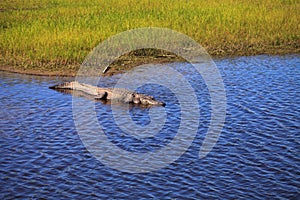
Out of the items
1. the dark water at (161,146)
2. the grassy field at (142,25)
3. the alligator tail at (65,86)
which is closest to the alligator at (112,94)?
the alligator tail at (65,86)

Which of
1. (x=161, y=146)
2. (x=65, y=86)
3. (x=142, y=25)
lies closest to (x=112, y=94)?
(x=65, y=86)

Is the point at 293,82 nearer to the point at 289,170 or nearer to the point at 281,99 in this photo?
the point at 281,99

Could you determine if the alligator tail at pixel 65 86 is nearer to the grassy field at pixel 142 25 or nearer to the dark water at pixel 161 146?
the dark water at pixel 161 146

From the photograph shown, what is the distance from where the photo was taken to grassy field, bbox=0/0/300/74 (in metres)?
15.5

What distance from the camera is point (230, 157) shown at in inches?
335

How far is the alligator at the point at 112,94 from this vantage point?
37.7 ft

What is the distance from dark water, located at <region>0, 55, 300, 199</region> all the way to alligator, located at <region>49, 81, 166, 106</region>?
36cm

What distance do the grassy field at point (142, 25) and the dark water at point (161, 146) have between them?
2.32 metres

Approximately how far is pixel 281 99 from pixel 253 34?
6683 millimetres

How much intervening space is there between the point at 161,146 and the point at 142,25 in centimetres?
918

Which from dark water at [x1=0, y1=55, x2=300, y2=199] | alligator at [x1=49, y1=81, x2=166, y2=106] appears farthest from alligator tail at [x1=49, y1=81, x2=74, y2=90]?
dark water at [x1=0, y1=55, x2=300, y2=199]

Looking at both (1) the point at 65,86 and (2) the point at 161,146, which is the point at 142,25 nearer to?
(1) the point at 65,86

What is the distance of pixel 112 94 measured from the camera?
1197 cm

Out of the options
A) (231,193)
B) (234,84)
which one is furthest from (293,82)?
(231,193)
